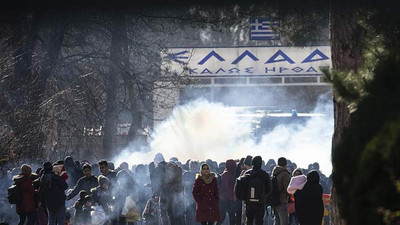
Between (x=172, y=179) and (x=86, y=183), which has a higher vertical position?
(x=172, y=179)

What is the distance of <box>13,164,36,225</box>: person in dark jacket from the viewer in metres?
16.4

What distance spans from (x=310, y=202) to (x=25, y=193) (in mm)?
5077

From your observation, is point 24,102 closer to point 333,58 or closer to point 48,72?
point 48,72

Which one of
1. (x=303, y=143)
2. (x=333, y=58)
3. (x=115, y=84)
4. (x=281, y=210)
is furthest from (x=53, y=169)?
(x=303, y=143)

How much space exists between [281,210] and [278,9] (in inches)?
184

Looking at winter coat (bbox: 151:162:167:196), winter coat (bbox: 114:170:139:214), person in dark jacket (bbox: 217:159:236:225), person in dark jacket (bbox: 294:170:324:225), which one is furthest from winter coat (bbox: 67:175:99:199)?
person in dark jacket (bbox: 294:170:324:225)

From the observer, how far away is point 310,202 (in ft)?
48.6

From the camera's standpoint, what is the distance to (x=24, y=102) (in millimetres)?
20906

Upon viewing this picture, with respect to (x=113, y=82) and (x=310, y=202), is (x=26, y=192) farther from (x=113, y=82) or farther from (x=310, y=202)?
(x=113, y=82)

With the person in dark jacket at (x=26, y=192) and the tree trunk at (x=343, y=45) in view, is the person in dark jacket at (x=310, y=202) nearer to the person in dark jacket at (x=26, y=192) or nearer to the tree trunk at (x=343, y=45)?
the tree trunk at (x=343, y=45)

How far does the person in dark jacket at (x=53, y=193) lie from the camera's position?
16422 millimetres

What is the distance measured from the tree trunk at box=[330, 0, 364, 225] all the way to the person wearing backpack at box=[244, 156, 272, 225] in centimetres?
439

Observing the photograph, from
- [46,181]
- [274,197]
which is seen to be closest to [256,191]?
[274,197]

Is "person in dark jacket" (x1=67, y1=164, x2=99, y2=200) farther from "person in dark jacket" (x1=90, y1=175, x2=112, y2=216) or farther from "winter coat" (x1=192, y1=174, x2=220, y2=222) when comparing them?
"winter coat" (x1=192, y1=174, x2=220, y2=222)
